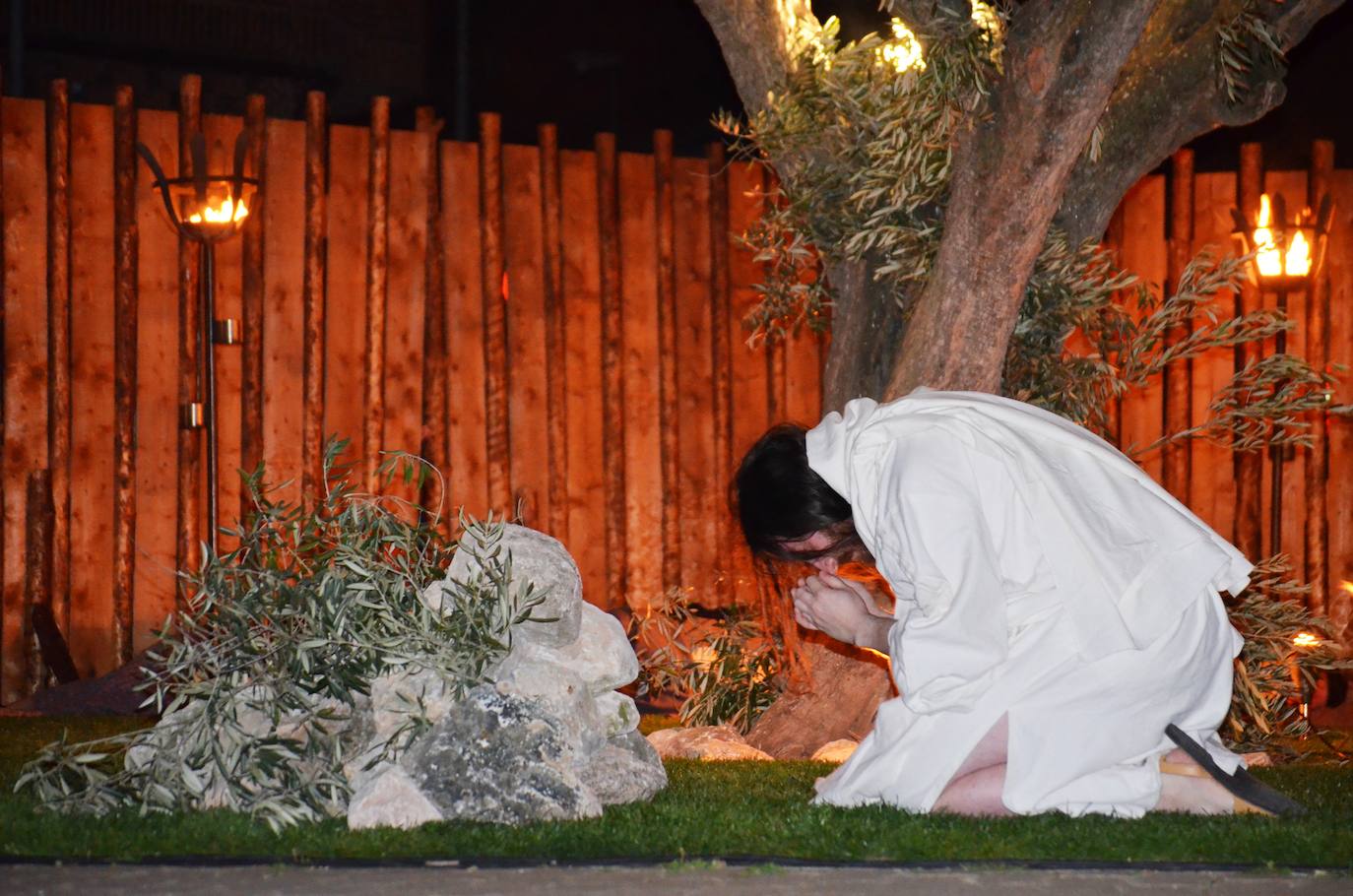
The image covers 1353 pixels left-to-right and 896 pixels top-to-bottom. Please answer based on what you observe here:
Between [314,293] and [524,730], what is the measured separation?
508 cm

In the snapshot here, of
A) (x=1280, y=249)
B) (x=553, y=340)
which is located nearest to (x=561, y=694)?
(x=553, y=340)

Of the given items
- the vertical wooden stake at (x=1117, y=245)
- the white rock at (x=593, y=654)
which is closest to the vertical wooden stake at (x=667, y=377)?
the vertical wooden stake at (x=1117, y=245)

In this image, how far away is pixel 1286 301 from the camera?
9000mm

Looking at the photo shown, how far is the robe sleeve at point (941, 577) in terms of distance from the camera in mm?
3209

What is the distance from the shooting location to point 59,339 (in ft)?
24.5

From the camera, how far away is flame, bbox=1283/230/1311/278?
8.38m

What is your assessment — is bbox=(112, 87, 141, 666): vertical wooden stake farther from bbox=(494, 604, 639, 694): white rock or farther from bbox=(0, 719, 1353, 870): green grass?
bbox=(494, 604, 639, 694): white rock

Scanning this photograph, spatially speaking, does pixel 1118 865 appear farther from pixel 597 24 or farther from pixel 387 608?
pixel 597 24

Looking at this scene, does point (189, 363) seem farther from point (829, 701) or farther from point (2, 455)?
point (829, 701)

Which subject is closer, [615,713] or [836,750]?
[615,713]

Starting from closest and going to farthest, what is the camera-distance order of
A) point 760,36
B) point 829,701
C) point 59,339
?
point 829,701 < point 760,36 < point 59,339

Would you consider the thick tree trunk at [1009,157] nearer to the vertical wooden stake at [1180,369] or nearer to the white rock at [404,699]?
the white rock at [404,699]

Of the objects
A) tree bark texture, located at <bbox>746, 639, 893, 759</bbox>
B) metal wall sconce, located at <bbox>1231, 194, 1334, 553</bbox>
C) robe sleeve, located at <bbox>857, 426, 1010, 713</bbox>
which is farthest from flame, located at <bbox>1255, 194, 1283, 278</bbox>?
robe sleeve, located at <bbox>857, 426, 1010, 713</bbox>

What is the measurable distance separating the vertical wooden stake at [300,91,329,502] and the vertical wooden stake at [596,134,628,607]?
1629 mm
